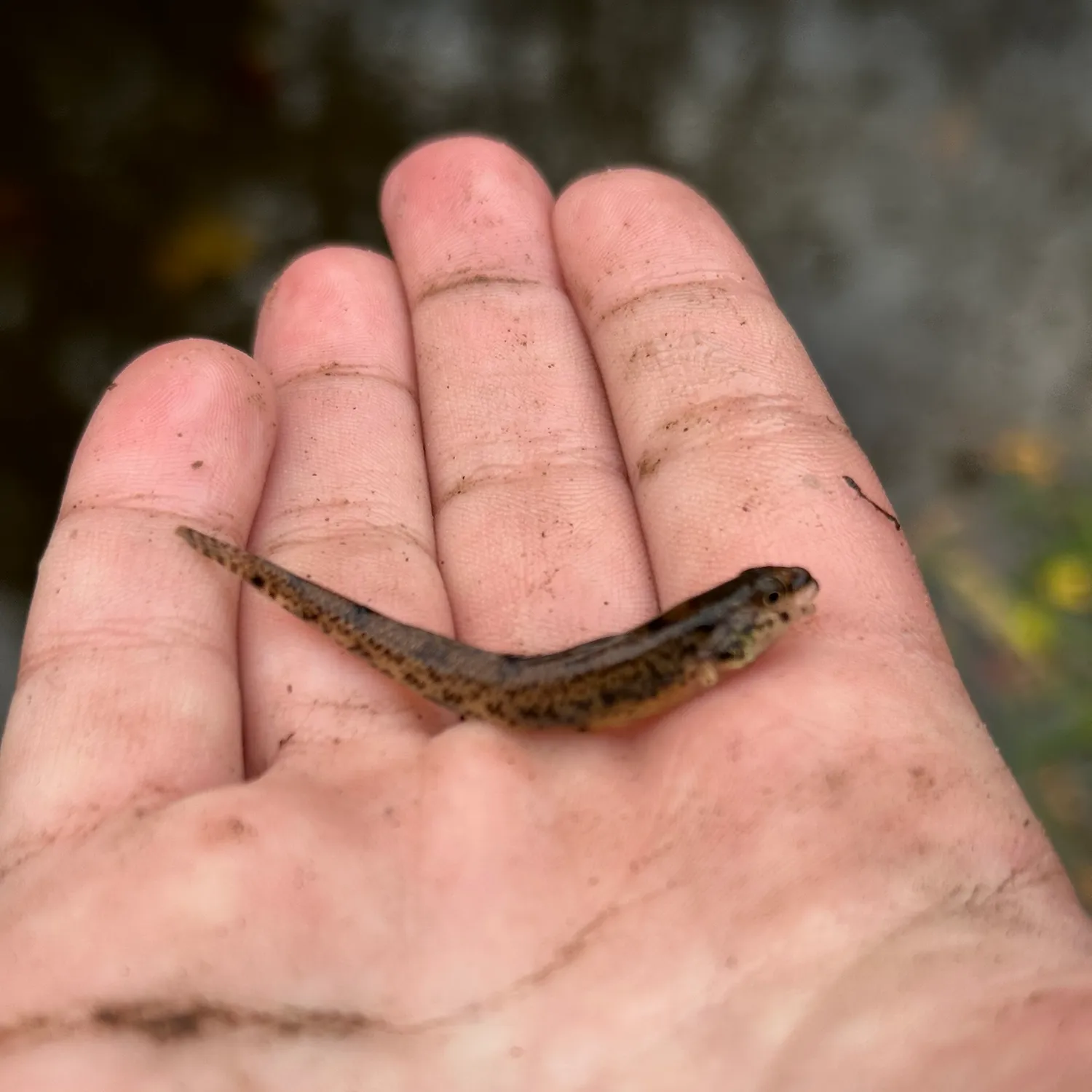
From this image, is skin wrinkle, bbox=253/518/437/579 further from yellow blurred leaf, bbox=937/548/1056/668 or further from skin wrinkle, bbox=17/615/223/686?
yellow blurred leaf, bbox=937/548/1056/668

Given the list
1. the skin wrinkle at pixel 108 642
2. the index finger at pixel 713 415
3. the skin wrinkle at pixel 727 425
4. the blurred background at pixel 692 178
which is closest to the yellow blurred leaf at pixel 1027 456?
the blurred background at pixel 692 178

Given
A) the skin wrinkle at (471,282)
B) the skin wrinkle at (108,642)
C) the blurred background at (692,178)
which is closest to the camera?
the skin wrinkle at (108,642)

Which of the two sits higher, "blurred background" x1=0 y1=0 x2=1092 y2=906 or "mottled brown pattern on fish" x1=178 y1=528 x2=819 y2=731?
"blurred background" x1=0 y1=0 x2=1092 y2=906

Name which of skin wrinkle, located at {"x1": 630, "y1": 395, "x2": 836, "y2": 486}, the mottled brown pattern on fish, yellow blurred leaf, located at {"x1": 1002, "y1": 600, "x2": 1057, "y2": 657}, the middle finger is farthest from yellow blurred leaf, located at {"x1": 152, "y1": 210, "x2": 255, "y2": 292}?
yellow blurred leaf, located at {"x1": 1002, "y1": 600, "x2": 1057, "y2": 657}

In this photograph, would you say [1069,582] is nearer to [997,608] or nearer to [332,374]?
[997,608]

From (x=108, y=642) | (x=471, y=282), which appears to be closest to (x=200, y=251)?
(x=471, y=282)

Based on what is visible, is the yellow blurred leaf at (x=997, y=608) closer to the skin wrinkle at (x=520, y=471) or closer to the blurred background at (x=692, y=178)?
the blurred background at (x=692, y=178)
